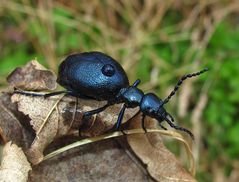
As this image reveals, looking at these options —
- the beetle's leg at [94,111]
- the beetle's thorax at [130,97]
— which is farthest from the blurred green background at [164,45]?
the beetle's leg at [94,111]

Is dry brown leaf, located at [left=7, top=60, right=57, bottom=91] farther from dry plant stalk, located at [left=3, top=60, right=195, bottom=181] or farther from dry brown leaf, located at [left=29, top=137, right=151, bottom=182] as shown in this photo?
dry brown leaf, located at [left=29, top=137, right=151, bottom=182]

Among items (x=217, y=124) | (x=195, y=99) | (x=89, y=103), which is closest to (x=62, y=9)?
(x=195, y=99)

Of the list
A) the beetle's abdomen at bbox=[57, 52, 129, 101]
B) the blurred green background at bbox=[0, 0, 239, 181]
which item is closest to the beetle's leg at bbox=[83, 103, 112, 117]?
the beetle's abdomen at bbox=[57, 52, 129, 101]

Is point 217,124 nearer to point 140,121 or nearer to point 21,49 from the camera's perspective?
point 140,121

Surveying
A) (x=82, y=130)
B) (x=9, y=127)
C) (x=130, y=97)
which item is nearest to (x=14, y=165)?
(x=9, y=127)

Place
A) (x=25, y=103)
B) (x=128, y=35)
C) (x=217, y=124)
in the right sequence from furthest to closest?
(x=128, y=35) → (x=217, y=124) → (x=25, y=103)

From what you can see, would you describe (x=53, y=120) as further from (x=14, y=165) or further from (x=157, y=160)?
(x=157, y=160)
